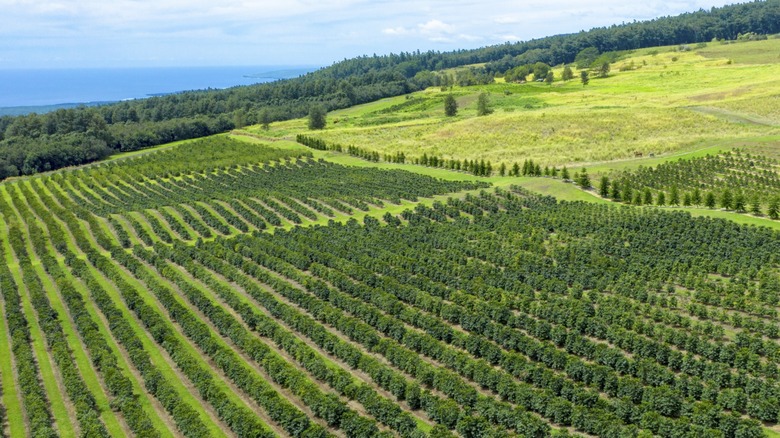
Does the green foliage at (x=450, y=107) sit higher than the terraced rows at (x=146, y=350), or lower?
higher

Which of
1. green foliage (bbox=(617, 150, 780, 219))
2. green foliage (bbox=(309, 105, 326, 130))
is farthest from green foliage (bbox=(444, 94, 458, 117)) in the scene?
green foliage (bbox=(617, 150, 780, 219))

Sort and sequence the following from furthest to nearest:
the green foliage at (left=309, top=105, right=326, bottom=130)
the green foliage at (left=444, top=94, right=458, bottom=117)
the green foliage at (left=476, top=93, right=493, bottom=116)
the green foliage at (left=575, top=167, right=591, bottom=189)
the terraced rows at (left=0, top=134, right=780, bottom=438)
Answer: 1. the green foliage at (left=444, top=94, right=458, bottom=117)
2. the green foliage at (left=309, top=105, right=326, bottom=130)
3. the green foliage at (left=476, top=93, right=493, bottom=116)
4. the green foliage at (left=575, top=167, right=591, bottom=189)
5. the terraced rows at (left=0, top=134, right=780, bottom=438)

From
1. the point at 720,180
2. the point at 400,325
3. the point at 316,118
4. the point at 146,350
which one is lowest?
the point at 400,325

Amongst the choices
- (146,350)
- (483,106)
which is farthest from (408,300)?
(483,106)

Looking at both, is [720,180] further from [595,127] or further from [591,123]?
[591,123]

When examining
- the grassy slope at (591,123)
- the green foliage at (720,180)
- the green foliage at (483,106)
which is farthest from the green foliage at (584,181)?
the green foliage at (483,106)

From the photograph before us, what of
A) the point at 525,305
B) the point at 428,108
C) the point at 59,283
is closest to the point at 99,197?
the point at 59,283

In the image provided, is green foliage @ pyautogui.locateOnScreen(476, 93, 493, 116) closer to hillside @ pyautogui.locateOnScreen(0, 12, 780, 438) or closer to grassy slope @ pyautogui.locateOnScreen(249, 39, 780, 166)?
grassy slope @ pyautogui.locateOnScreen(249, 39, 780, 166)

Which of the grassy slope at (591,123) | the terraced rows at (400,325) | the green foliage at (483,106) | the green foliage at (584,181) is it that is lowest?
the terraced rows at (400,325)

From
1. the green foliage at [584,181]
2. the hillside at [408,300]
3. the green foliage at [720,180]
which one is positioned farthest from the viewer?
the green foliage at [584,181]

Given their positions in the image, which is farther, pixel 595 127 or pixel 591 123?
pixel 591 123

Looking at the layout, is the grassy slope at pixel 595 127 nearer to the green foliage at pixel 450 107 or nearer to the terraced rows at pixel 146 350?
the green foliage at pixel 450 107

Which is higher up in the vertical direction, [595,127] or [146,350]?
[595,127]

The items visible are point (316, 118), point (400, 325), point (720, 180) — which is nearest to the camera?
point (400, 325)
